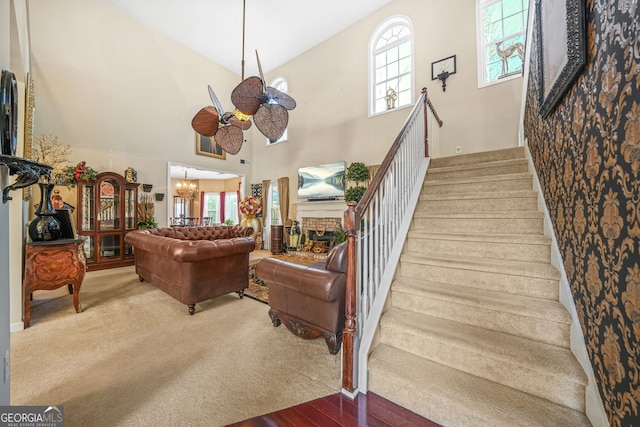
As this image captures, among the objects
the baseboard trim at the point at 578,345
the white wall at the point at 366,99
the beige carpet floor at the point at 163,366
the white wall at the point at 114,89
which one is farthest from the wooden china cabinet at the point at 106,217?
the baseboard trim at the point at 578,345

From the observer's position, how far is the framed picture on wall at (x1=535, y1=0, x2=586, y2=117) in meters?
1.11

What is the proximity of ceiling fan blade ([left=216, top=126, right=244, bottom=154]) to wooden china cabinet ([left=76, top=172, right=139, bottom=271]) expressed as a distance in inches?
134

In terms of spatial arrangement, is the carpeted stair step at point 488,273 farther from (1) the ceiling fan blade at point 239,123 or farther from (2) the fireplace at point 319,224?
(2) the fireplace at point 319,224

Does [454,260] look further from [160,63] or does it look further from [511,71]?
[160,63]

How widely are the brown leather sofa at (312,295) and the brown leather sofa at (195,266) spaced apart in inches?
33.5

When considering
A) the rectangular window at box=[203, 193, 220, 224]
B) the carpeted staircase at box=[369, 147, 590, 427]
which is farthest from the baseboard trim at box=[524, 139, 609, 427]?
the rectangular window at box=[203, 193, 220, 224]

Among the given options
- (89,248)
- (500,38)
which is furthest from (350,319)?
(89,248)

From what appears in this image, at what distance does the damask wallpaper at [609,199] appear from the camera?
0.76m

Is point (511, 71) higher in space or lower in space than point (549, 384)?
higher

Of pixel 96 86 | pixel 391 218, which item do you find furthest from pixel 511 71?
pixel 96 86

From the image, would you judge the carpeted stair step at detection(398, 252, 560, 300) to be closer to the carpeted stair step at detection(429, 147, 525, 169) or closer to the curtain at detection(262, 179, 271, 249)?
the carpeted stair step at detection(429, 147, 525, 169)

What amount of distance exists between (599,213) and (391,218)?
1.25 m

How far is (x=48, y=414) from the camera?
4.40 feet

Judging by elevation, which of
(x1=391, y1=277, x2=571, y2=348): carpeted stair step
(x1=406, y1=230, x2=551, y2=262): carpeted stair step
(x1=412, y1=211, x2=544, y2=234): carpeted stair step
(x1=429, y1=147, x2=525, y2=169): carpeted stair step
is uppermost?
(x1=429, y1=147, x2=525, y2=169): carpeted stair step
